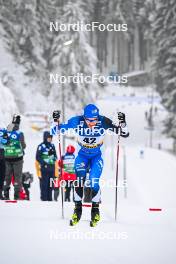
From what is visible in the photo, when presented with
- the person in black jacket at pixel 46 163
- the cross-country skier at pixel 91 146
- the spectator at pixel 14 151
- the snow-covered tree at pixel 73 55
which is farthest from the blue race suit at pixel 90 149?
the snow-covered tree at pixel 73 55

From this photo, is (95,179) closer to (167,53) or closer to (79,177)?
(79,177)

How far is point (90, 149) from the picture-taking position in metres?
7.09

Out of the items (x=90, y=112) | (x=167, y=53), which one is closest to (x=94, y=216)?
(x=90, y=112)

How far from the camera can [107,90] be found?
67.3 metres

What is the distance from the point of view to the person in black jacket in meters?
10.3

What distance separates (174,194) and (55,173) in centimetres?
909

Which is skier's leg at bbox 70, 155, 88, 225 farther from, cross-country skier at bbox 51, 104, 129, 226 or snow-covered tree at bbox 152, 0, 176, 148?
snow-covered tree at bbox 152, 0, 176, 148

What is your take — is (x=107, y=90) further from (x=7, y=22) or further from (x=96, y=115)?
(x=96, y=115)

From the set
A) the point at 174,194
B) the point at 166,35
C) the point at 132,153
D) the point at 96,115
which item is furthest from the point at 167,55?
the point at 96,115

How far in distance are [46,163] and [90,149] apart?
343 cm

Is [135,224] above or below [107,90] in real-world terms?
below

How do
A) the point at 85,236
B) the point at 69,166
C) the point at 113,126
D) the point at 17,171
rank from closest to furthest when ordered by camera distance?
the point at 85,236 → the point at 113,126 → the point at 17,171 → the point at 69,166

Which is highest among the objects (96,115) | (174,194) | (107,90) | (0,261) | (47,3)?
(47,3)

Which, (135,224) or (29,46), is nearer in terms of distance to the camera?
(135,224)
